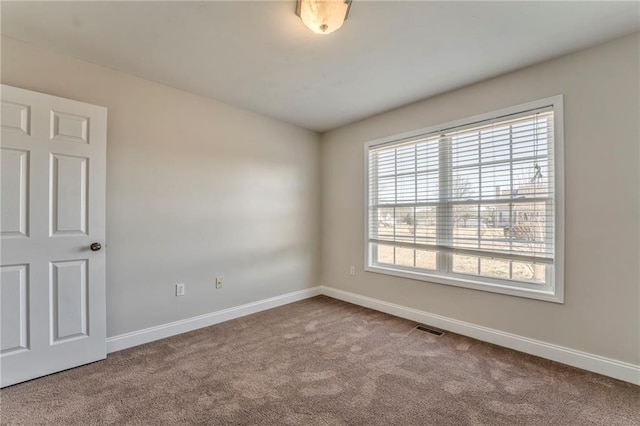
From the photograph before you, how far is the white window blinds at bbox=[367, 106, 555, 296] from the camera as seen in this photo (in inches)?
93.0

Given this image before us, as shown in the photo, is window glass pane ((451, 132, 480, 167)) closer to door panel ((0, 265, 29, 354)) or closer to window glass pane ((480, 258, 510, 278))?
window glass pane ((480, 258, 510, 278))

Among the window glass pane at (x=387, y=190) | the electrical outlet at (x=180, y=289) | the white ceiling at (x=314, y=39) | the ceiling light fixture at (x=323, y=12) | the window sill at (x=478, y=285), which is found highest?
the white ceiling at (x=314, y=39)

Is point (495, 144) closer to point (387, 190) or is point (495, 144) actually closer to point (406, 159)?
point (406, 159)

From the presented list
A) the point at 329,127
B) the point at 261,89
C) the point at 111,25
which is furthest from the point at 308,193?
the point at 111,25

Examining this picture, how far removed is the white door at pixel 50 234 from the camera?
1902mm

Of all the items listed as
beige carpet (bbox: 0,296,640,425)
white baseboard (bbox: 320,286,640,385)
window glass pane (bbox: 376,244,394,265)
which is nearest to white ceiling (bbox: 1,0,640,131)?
window glass pane (bbox: 376,244,394,265)

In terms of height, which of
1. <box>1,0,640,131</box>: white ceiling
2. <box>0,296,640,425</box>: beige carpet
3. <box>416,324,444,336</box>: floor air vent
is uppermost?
<box>1,0,640,131</box>: white ceiling

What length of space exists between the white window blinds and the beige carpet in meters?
0.77

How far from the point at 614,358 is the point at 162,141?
415cm

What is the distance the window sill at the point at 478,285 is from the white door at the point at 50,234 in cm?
287

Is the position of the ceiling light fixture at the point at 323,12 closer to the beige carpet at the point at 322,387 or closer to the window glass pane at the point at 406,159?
the window glass pane at the point at 406,159

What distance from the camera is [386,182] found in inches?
138

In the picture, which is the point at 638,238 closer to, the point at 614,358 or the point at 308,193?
the point at 614,358

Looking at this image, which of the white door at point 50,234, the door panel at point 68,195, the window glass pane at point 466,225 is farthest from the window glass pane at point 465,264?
the door panel at point 68,195
